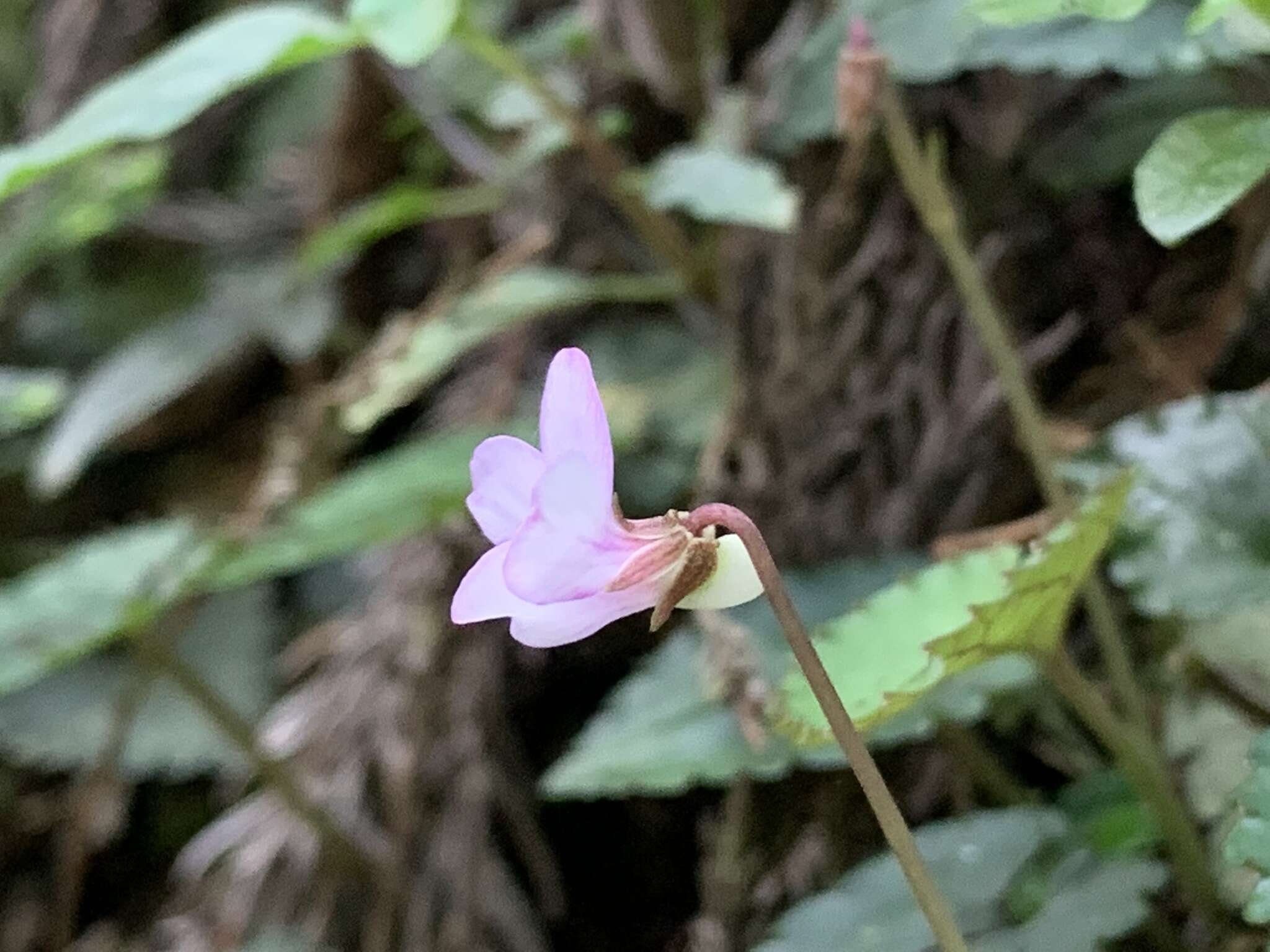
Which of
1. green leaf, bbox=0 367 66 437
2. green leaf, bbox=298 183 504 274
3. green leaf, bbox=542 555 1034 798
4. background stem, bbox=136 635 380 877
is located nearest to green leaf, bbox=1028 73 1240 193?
green leaf, bbox=542 555 1034 798

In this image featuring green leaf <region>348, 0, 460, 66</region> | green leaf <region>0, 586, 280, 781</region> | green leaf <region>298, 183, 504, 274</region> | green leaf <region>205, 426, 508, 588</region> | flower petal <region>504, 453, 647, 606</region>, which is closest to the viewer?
flower petal <region>504, 453, 647, 606</region>

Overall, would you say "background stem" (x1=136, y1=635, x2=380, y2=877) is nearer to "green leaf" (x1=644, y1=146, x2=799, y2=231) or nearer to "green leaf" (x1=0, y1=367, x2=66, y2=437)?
"green leaf" (x1=0, y1=367, x2=66, y2=437)

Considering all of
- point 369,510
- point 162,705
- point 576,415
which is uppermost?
point 576,415

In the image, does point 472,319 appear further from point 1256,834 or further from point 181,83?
point 1256,834

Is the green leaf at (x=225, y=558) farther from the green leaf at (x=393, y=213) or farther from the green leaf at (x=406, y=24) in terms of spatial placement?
the green leaf at (x=406, y=24)

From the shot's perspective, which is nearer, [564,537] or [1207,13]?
[564,537]

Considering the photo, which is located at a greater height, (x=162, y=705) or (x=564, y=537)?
(x=564, y=537)

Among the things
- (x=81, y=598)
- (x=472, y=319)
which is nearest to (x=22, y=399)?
(x=81, y=598)
